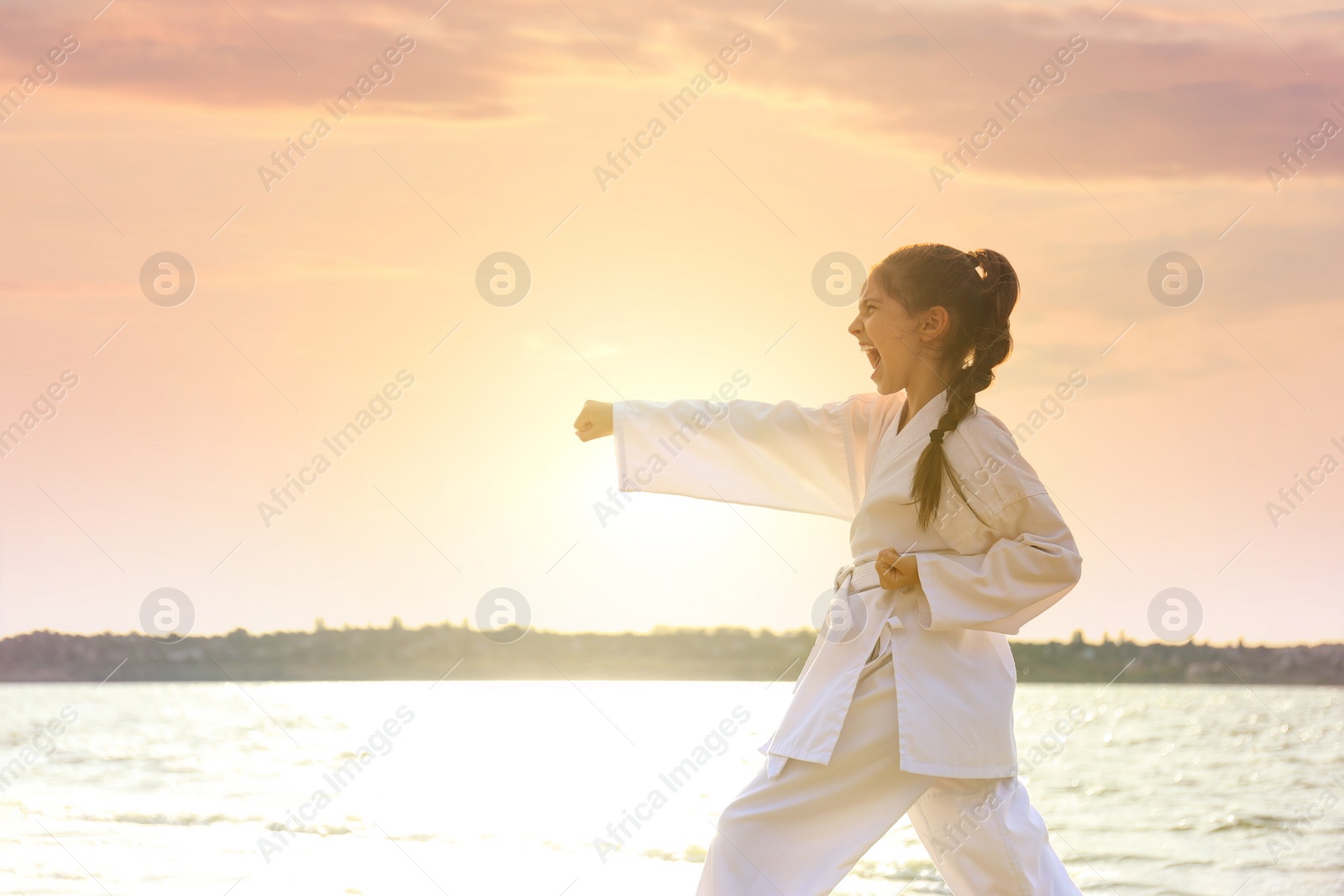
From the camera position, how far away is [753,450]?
279 cm

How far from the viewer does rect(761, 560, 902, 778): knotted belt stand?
2.41m

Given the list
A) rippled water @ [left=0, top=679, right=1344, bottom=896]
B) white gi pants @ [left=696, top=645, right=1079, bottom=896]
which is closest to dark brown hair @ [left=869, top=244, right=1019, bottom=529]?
white gi pants @ [left=696, top=645, right=1079, bottom=896]

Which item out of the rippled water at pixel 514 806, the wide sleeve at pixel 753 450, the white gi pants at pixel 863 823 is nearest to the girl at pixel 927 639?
the white gi pants at pixel 863 823

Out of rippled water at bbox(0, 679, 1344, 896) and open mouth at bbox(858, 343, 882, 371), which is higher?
open mouth at bbox(858, 343, 882, 371)

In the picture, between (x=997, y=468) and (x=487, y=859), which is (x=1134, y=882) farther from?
(x=997, y=468)

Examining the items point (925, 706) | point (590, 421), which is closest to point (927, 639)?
point (925, 706)

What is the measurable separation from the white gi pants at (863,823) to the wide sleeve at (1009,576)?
0.61 feet

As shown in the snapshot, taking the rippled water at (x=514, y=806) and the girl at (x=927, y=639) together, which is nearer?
the girl at (x=927, y=639)

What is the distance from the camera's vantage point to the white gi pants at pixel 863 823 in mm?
2354

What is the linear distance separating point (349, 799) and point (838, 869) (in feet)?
23.4

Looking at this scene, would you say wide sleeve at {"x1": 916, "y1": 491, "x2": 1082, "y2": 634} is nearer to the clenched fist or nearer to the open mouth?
Result: the clenched fist

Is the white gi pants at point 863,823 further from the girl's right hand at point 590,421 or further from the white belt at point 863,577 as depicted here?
the girl's right hand at point 590,421

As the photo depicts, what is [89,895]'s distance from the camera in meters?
5.30

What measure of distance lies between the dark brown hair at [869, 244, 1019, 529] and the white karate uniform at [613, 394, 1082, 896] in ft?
0.12
